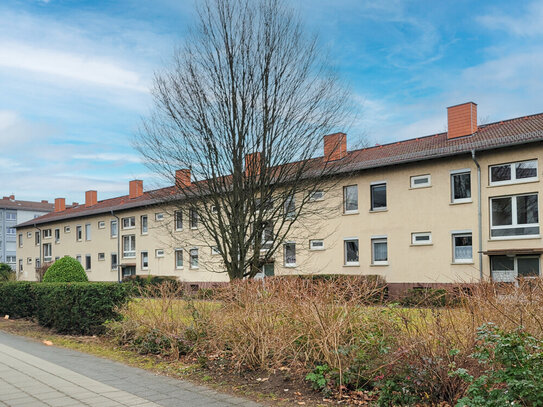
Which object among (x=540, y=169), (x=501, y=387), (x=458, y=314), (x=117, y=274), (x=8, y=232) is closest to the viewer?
(x=501, y=387)

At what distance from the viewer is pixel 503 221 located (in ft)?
77.0

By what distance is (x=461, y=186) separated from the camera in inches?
976

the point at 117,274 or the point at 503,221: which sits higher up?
the point at 503,221

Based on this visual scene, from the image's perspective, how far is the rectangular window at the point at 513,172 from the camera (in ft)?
74.1

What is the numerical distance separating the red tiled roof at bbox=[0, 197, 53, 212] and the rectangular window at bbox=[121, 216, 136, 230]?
5842cm

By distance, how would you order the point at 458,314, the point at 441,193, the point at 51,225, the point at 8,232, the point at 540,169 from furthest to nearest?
the point at 8,232 → the point at 51,225 → the point at 441,193 → the point at 540,169 → the point at 458,314

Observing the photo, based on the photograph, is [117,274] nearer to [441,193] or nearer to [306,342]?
[441,193]

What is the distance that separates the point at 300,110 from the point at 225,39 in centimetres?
268

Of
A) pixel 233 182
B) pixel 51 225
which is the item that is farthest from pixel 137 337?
pixel 51 225

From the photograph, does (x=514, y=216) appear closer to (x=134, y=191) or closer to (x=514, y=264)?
(x=514, y=264)

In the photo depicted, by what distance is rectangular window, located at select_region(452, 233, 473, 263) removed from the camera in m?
24.2

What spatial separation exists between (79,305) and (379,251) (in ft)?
60.0

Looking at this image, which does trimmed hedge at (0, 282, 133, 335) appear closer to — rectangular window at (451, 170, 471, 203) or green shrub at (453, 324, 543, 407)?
green shrub at (453, 324, 543, 407)

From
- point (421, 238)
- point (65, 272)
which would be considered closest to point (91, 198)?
point (421, 238)
